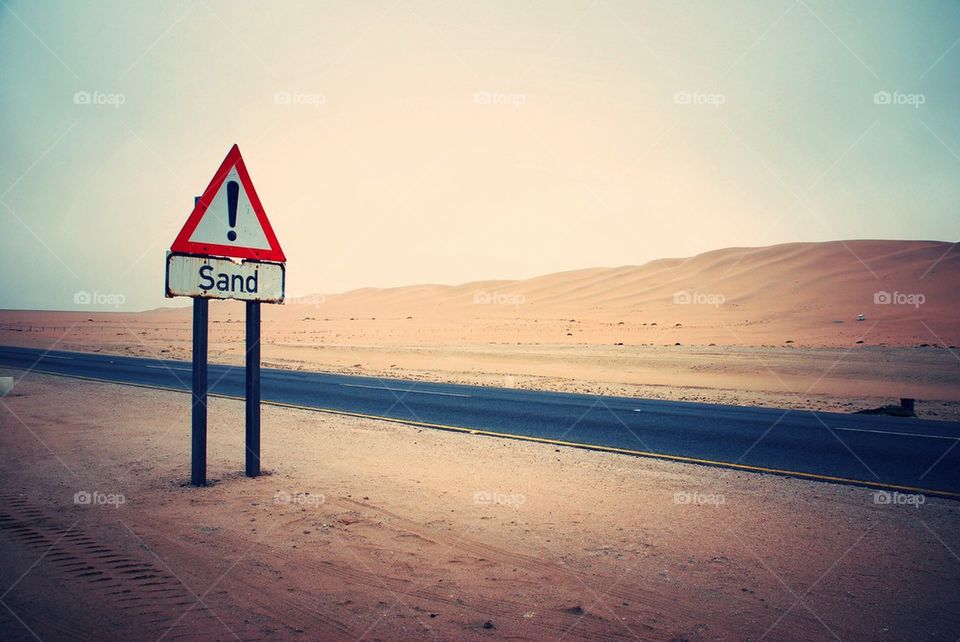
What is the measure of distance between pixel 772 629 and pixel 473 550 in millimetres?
2182

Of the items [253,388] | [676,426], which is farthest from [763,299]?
[253,388]

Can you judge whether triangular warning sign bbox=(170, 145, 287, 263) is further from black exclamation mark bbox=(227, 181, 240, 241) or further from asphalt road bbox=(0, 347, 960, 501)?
asphalt road bbox=(0, 347, 960, 501)

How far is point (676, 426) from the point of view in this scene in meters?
12.5

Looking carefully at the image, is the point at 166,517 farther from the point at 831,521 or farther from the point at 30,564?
the point at 831,521

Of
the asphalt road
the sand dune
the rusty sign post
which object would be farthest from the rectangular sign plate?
the sand dune

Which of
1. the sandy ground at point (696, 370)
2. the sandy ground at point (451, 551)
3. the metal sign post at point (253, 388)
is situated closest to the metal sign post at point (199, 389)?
the sandy ground at point (451, 551)

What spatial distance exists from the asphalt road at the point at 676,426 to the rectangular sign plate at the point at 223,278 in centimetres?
439

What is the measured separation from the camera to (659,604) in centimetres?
421

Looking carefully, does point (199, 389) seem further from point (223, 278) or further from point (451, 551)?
point (451, 551)

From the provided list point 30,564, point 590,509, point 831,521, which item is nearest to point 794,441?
point 831,521

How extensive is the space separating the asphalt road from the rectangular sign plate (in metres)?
4.39

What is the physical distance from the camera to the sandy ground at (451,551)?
3.89 m

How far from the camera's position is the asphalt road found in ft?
30.0

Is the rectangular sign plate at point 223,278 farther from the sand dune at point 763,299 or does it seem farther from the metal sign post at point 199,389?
the sand dune at point 763,299
